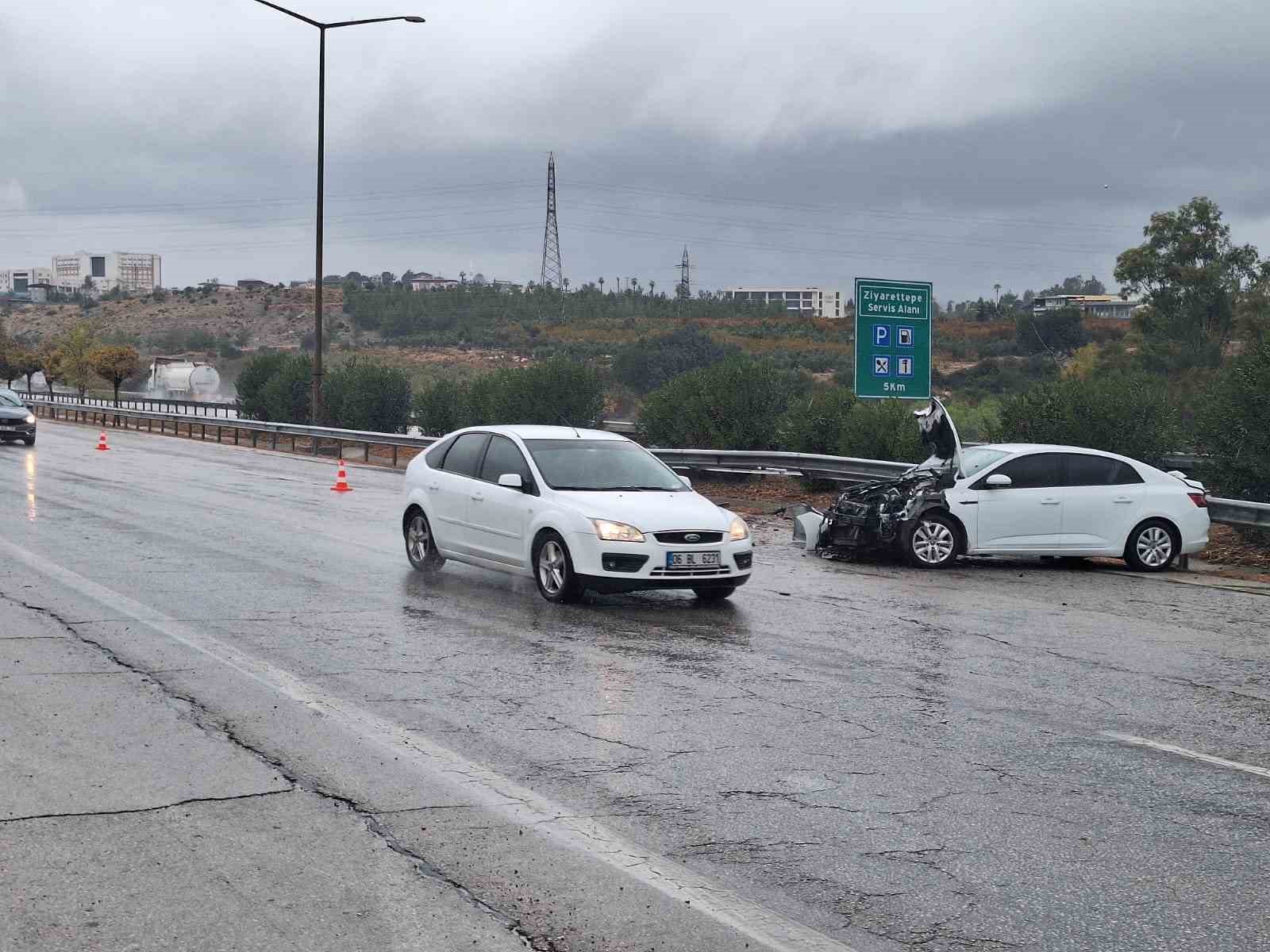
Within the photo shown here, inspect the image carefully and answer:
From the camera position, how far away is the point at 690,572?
38.9 feet

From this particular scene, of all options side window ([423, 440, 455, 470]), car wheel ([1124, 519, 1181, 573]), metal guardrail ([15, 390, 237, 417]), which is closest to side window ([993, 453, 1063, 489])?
car wheel ([1124, 519, 1181, 573])

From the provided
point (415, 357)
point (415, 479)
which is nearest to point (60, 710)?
point (415, 479)

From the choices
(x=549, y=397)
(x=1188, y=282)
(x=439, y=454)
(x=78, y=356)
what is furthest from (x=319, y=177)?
(x=78, y=356)

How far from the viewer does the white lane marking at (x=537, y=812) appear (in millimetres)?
4723

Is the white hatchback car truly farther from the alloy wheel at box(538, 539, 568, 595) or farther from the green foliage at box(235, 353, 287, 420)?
the green foliage at box(235, 353, 287, 420)

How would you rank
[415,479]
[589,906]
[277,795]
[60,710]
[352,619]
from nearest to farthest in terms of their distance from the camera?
1. [589,906]
2. [277,795]
3. [60,710]
4. [352,619]
5. [415,479]

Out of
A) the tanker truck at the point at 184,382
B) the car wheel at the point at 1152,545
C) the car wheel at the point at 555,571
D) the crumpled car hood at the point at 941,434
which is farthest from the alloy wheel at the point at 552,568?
the tanker truck at the point at 184,382

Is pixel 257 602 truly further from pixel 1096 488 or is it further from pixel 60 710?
pixel 1096 488

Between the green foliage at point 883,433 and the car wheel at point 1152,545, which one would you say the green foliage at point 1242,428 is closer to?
the car wheel at point 1152,545

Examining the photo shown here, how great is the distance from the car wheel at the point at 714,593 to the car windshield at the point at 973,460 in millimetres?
4423

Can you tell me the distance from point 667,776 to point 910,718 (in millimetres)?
1988

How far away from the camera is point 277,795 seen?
6117 millimetres

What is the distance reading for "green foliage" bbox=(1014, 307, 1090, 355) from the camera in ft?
299

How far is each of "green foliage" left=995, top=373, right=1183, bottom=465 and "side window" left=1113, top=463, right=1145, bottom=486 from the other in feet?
20.5
